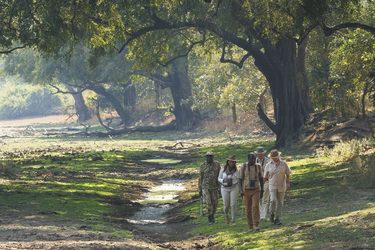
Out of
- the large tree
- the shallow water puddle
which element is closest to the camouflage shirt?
the shallow water puddle

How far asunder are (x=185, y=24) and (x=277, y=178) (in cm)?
2109

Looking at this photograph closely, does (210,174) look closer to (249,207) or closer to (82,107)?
(249,207)

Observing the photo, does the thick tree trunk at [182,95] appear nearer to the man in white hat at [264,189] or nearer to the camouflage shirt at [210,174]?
the camouflage shirt at [210,174]

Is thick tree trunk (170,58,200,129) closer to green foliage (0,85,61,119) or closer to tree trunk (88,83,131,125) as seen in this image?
tree trunk (88,83,131,125)

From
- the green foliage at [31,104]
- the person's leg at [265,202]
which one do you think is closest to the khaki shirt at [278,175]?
the person's leg at [265,202]

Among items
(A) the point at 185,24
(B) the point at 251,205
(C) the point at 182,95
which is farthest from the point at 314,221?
(C) the point at 182,95

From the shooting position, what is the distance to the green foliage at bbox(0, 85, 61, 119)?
143 m

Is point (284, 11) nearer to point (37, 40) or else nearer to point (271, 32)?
point (271, 32)

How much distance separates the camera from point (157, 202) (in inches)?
955

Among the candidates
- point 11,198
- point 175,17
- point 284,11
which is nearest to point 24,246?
point 11,198

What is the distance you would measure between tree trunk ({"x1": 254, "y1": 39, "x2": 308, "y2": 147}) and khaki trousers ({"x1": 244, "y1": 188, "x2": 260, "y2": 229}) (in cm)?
2287

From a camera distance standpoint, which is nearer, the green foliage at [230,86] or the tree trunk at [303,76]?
the tree trunk at [303,76]

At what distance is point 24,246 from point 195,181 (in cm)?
1680

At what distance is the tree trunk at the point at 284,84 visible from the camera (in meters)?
37.0
